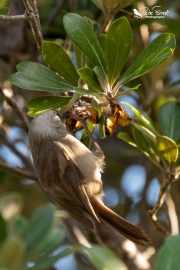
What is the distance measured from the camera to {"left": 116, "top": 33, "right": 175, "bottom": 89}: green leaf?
2.55 meters

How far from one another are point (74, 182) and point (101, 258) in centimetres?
124

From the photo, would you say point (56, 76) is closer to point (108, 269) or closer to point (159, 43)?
point (159, 43)

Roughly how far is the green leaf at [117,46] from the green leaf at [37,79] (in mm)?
180

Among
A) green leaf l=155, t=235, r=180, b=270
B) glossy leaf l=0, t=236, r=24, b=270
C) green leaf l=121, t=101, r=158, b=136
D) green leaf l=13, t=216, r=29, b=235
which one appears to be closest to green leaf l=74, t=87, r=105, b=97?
green leaf l=121, t=101, r=158, b=136

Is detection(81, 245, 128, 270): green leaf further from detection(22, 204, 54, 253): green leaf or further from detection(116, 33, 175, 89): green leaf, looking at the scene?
detection(116, 33, 175, 89): green leaf

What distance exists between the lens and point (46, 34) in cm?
408

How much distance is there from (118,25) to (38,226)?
1.03m

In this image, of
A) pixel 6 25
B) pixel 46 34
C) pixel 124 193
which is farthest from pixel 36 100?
pixel 124 193

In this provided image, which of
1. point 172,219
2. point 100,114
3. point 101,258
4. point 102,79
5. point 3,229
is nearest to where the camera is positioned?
point 3,229

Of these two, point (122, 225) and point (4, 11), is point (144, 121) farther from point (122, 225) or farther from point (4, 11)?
point (4, 11)

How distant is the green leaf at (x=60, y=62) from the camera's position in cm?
274

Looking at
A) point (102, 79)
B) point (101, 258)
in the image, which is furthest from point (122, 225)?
point (101, 258)

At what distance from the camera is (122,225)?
3207 millimetres

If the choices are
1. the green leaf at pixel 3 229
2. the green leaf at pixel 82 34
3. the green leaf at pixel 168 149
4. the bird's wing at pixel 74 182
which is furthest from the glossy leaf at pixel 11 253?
the bird's wing at pixel 74 182
